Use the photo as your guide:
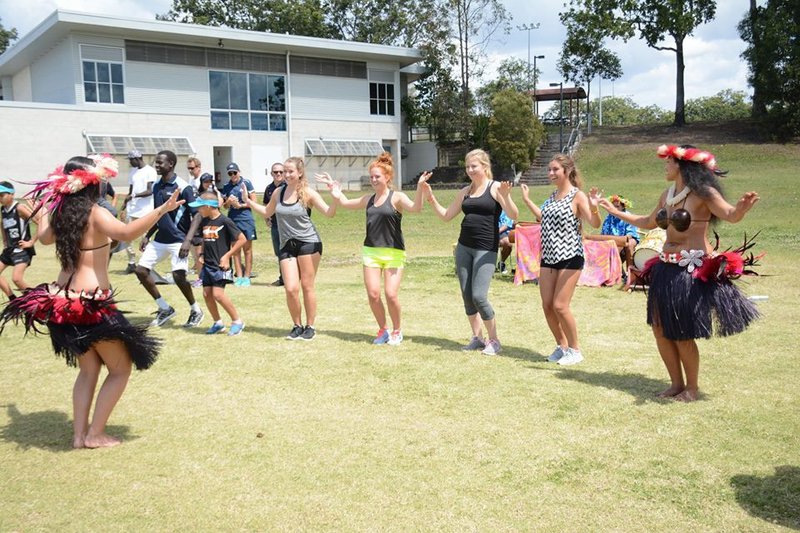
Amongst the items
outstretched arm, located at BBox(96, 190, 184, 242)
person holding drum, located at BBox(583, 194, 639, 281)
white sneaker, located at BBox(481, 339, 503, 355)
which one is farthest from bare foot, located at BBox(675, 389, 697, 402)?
person holding drum, located at BBox(583, 194, 639, 281)

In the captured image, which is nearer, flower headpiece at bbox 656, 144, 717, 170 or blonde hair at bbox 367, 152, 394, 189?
flower headpiece at bbox 656, 144, 717, 170

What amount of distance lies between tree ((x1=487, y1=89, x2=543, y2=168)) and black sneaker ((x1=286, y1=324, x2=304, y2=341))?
31.2m

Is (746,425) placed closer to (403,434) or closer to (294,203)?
(403,434)

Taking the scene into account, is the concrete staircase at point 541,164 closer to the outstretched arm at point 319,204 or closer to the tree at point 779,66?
the tree at point 779,66

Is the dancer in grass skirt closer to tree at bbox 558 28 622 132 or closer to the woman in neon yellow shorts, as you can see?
the woman in neon yellow shorts

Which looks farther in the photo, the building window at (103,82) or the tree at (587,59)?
the tree at (587,59)

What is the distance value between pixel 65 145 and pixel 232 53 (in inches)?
416

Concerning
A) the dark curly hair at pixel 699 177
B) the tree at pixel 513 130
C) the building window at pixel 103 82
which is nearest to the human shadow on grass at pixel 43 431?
the dark curly hair at pixel 699 177

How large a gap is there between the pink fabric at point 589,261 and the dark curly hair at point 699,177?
566 cm

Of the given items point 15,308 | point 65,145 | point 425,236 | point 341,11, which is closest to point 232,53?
point 65,145

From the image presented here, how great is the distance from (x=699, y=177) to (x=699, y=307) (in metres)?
1.01

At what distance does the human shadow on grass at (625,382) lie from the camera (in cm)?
573

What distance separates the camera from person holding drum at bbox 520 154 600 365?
6.52 metres

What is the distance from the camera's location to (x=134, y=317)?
30.3 ft
